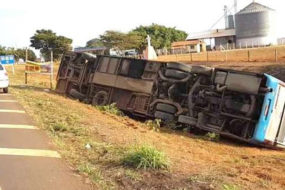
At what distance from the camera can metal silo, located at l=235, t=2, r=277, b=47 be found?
94000 mm

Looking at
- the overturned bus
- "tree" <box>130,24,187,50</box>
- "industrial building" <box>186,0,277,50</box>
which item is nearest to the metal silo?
"industrial building" <box>186,0,277,50</box>

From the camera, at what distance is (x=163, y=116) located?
56.7 feet

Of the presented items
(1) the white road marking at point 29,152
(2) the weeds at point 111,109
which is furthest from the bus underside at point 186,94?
(1) the white road marking at point 29,152

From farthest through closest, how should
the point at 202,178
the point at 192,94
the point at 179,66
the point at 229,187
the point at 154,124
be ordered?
the point at 179,66 < the point at 154,124 < the point at 192,94 < the point at 202,178 < the point at 229,187

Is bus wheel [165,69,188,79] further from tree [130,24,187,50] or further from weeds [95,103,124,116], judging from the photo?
tree [130,24,187,50]

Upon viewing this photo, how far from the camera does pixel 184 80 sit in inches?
660

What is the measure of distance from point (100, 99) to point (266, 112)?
319 inches

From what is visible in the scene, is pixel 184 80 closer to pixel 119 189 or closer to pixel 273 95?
pixel 273 95

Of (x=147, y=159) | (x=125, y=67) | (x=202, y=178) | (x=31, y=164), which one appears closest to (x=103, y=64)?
(x=125, y=67)

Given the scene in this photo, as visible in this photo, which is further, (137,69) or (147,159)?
(137,69)

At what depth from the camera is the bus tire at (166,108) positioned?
17.0m

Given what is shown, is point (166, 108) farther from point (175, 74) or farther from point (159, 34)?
point (159, 34)

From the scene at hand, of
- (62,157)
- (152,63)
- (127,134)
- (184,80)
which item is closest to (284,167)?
(127,134)

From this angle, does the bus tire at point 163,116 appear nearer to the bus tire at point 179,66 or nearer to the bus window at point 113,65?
the bus tire at point 179,66
